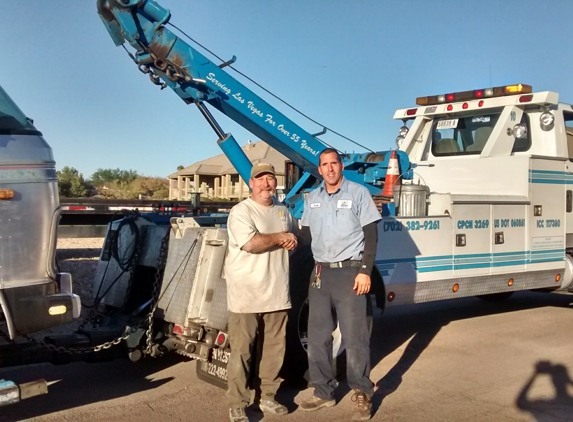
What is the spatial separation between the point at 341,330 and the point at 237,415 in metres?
1.07

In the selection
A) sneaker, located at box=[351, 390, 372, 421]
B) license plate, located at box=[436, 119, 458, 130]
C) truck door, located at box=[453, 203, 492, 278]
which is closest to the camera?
sneaker, located at box=[351, 390, 372, 421]

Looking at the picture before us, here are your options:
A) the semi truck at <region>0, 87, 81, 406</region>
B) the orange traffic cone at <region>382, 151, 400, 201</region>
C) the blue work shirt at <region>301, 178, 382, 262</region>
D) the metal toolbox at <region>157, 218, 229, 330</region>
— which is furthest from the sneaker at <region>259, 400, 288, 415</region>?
the orange traffic cone at <region>382, 151, 400, 201</region>

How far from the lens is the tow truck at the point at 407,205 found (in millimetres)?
5664

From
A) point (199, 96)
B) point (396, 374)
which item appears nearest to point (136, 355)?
point (396, 374)

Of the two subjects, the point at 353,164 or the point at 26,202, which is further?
the point at 353,164

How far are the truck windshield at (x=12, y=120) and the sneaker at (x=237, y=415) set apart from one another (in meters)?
2.46

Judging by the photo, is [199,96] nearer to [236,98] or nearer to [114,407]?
[236,98]

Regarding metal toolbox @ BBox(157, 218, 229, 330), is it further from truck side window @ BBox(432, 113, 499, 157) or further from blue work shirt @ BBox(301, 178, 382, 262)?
truck side window @ BBox(432, 113, 499, 157)

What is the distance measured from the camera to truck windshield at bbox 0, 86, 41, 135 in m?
4.46

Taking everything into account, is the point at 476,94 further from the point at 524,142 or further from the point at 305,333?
the point at 305,333

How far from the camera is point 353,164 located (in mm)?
8367

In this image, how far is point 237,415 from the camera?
194 inches

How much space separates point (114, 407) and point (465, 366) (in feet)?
11.7

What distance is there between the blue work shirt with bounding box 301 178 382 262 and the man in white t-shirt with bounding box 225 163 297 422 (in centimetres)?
31
